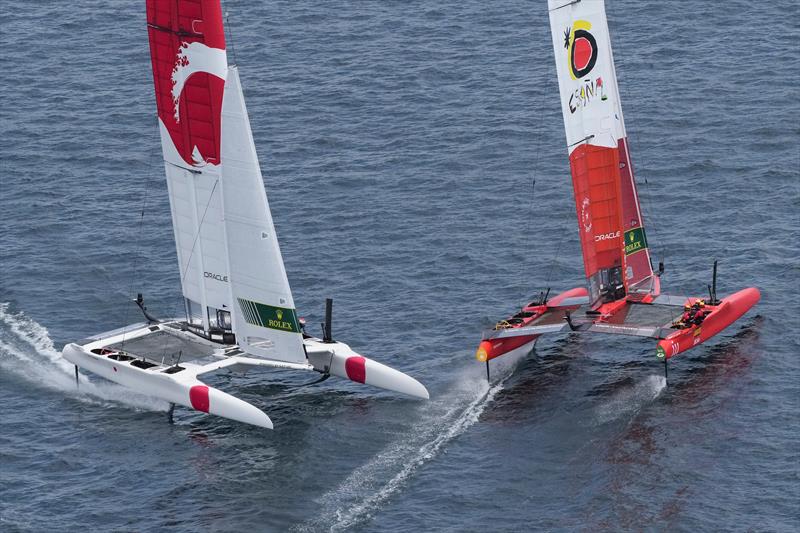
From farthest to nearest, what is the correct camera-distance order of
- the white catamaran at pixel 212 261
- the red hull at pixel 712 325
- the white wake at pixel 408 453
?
the red hull at pixel 712 325 → the white catamaran at pixel 212 261 → the white wake at pixel 408 453

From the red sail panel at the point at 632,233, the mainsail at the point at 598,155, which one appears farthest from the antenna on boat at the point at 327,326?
the red sail panel at the point at 632,233

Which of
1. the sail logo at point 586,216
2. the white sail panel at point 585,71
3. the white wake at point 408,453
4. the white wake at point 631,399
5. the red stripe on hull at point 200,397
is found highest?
the white sail panel at point 585,71

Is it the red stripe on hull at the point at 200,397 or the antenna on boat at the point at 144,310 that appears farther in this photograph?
the antenna on boat at the point at 144,310

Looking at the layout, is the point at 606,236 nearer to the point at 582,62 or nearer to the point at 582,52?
the point at 582,62

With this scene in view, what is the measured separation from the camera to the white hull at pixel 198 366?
283 feet

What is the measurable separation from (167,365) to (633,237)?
28506 mm

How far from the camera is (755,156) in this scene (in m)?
118

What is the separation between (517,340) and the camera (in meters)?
93.3

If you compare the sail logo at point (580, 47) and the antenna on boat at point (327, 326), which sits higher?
the sail logo at point (580, 47)

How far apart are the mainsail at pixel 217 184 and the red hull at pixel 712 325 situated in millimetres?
19818

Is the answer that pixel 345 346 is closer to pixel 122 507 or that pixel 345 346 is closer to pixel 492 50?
pixel 122 507

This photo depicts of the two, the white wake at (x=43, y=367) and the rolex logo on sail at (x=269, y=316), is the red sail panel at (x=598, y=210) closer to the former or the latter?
the rolex logo on sail at (x=269, y=316)

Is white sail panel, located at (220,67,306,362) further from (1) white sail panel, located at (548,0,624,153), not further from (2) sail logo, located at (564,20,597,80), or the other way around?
(2) sail logo, located at (564,20,597,80)

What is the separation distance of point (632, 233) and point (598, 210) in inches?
164
